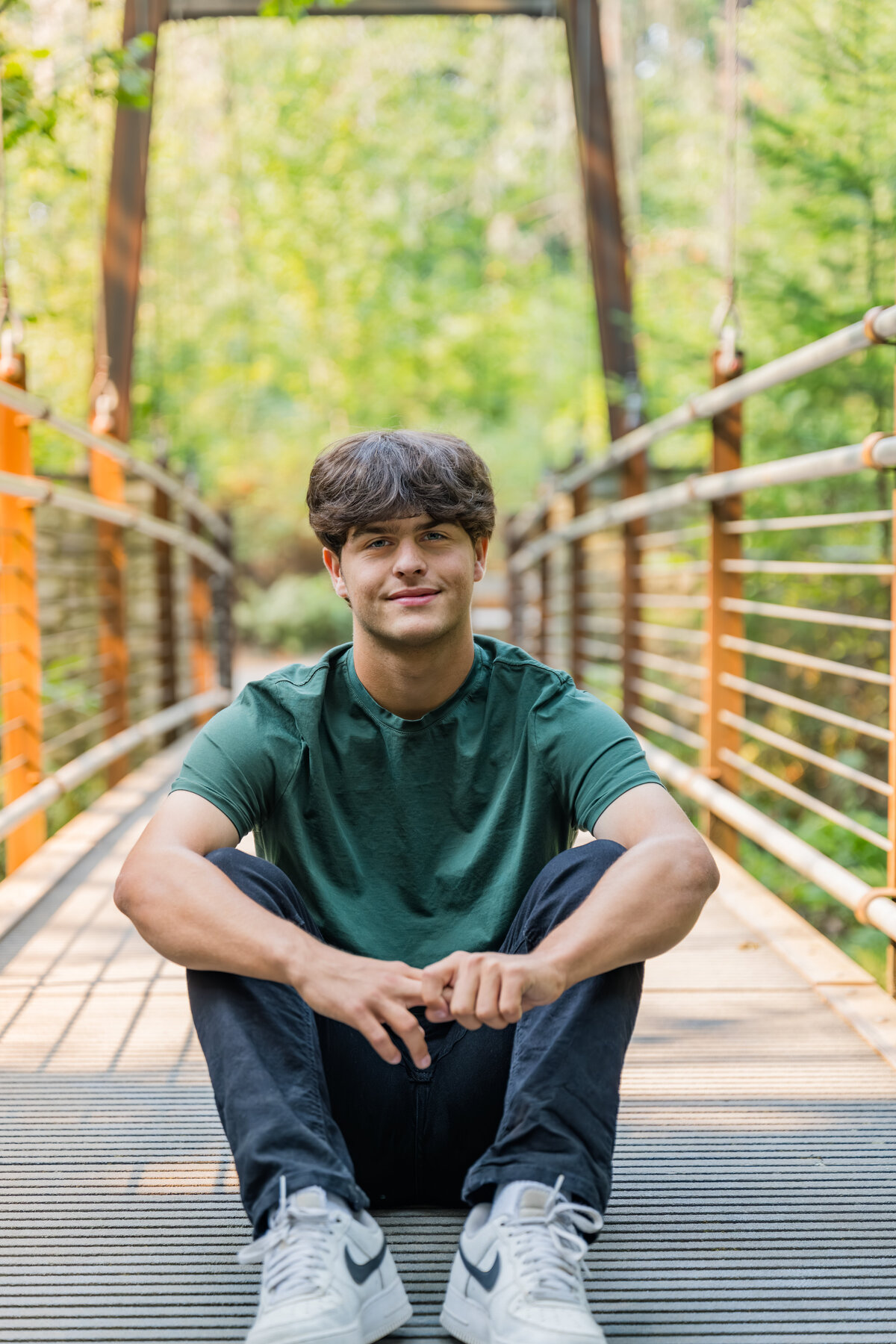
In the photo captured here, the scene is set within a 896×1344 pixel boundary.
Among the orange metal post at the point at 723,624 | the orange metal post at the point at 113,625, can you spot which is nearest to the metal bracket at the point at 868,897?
the orange metal post at the point at 723,624

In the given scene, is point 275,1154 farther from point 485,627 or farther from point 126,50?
point 485,627

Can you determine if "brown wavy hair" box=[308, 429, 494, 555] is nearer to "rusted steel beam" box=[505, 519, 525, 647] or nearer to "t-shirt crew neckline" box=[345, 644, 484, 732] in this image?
"t-shirt crew neckline" box=[345, 644, 484, 732]

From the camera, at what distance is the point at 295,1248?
108 centimetres

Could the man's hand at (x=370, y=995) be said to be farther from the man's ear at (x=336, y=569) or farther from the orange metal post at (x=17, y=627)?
the orange metal post at (x=17, y=627)

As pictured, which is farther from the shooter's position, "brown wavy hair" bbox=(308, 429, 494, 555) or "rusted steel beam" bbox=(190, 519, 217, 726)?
"rusted steel beam" bbox=(190, 519, 217, 726)

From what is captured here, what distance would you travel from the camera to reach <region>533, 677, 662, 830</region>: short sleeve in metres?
1.37

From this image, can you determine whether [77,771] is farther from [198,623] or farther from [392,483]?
[198,623]

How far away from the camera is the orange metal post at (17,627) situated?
2.79 metres

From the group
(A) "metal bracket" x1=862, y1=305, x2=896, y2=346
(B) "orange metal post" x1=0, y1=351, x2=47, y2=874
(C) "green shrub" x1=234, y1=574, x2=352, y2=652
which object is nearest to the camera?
(A) "metal bracket" x1=862, y1=305, x2=896, y2=346

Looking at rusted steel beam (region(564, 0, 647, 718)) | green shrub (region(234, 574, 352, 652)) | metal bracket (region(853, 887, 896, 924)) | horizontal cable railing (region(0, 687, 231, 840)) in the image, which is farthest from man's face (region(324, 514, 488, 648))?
green shrub (region(234, 574, 352, 652))

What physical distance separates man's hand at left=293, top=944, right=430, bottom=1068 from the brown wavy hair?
0.53 metres

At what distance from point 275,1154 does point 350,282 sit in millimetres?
14234

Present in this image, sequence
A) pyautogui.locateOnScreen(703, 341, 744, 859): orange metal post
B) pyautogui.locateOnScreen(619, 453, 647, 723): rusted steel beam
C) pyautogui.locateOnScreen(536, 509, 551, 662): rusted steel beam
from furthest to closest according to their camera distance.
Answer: pyautogui.locateOnScreen(536, 509, 551, 662): rusted steel beam, pyautogui.locateOnScreen(619, 453, 647, 723): rusted steel beam, pyautogui.locateOnScreen(703, 341, 744, 859): orange metal post

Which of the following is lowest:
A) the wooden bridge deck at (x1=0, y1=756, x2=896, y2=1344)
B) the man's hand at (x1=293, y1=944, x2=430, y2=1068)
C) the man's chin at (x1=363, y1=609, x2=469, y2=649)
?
the wooden bridge deck at (x1=0, y1=756, x2=896, y2=1344)
